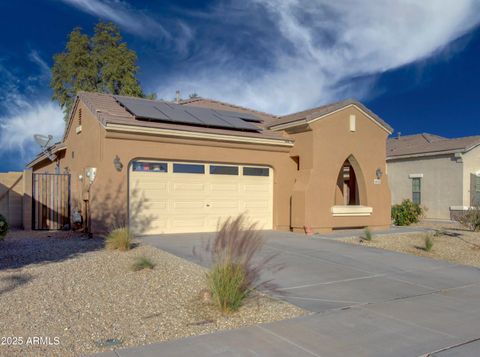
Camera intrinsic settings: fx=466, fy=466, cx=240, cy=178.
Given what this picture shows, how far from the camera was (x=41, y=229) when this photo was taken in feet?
55.3

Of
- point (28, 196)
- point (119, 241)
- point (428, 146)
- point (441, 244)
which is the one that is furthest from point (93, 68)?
point (441, 244)

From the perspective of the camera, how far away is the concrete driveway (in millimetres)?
5355

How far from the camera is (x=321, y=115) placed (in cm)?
1675

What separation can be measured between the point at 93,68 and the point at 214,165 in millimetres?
20891

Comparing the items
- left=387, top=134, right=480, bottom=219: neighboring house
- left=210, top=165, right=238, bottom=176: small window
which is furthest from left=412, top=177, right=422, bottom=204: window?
left=210, top=165, right=238, bottom=176: small window

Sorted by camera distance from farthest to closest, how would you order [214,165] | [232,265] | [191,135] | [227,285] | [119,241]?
[214,165] → [191,135] → [119,241] → [232,265] → [227,285]

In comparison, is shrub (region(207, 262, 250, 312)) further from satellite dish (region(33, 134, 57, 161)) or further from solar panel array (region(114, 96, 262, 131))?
satellite dish (region(33, 134, 57, 161))

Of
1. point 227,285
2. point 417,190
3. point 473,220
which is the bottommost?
point 227,285

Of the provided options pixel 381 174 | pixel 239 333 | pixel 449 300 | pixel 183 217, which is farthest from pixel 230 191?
pixel 239 333

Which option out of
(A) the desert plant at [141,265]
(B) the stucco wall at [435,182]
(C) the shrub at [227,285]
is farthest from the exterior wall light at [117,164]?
(B) the stucco wall at [435,182]

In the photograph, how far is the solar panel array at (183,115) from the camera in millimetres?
15367

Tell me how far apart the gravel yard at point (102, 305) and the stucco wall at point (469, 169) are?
19.0 metres

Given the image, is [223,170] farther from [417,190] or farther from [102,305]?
[417,190]

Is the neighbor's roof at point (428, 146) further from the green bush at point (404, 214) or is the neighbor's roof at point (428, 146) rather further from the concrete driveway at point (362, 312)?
the concrete driveway at point (362, 312)
